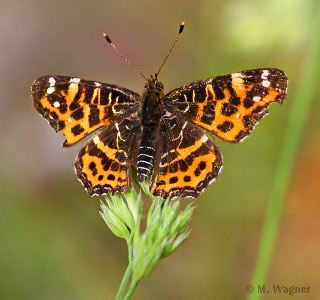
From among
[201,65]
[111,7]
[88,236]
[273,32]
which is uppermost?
[111,7]

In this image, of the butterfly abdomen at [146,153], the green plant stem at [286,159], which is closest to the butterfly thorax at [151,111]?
the butterfly abdomen at [146,153]

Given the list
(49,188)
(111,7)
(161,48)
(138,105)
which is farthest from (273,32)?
(111,7)

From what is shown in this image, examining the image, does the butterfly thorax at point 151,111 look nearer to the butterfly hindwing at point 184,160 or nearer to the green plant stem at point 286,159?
the butterfly hindwing at point 184,160

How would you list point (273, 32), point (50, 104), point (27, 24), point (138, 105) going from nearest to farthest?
1. point (50, 104)
2. point (138, 105)
3. point (273, 32)
4. point (27, 24)

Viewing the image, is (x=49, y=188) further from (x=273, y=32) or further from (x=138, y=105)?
(x=273, y=32)

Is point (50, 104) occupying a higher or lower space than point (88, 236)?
higher

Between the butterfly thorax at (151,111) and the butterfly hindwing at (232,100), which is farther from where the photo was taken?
the butterfly thorax at (151,111)

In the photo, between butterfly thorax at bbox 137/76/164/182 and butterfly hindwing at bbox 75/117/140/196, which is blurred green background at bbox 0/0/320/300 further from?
butterfly hindwing at bbox 75/117/140/196
